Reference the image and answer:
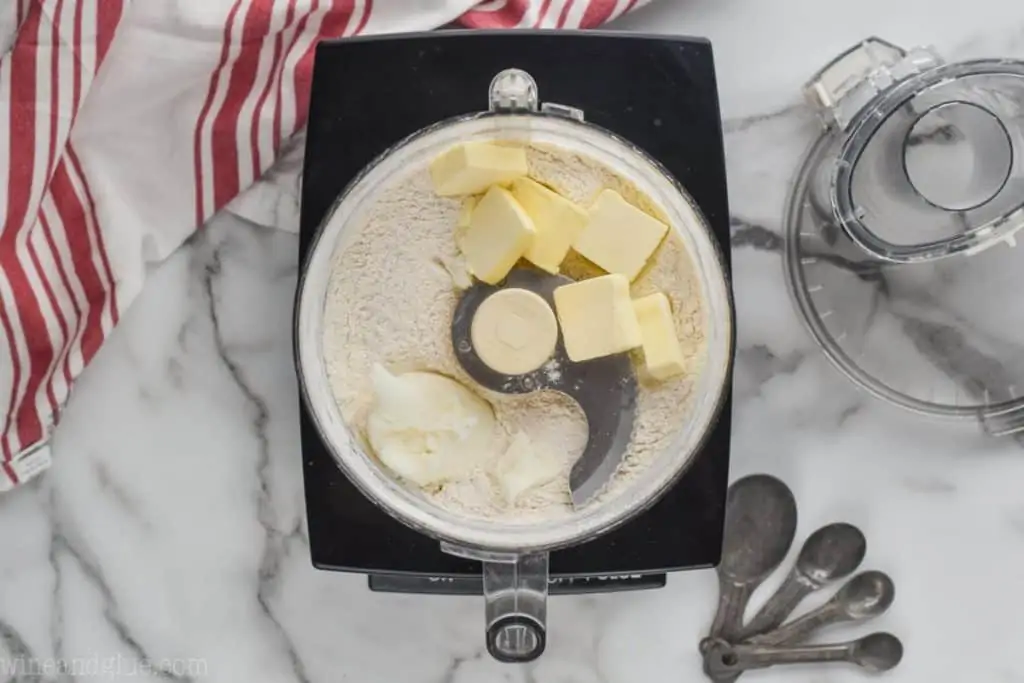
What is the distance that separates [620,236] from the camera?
598mm

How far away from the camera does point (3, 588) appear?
2.59ft

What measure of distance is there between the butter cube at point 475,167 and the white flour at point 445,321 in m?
0.01

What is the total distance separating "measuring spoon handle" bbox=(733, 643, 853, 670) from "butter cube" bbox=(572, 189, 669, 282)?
305mm

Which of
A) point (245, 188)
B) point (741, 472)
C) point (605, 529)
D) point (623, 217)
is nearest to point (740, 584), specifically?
point (741, 472)

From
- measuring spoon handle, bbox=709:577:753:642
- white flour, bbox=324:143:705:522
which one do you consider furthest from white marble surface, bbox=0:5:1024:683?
white flour, bbox=324:143:705:522

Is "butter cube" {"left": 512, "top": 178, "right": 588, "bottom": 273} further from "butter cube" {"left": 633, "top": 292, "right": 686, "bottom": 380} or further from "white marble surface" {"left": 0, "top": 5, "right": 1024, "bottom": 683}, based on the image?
"white marble surface" {"left": 0, "top": 5, "right": 1024, "bottom": 683}

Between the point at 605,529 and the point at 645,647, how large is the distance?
0.68ft

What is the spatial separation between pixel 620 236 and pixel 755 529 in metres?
0.26

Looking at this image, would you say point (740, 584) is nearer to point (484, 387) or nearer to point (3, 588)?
point (484, 387)

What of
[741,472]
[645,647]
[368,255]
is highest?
[368,255]

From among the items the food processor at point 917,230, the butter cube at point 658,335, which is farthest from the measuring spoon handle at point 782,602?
the butter cube at point 658,335

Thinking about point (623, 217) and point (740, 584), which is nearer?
point (623, 217)

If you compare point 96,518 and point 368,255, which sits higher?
point 368,255

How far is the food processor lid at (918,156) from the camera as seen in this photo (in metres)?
0.69
